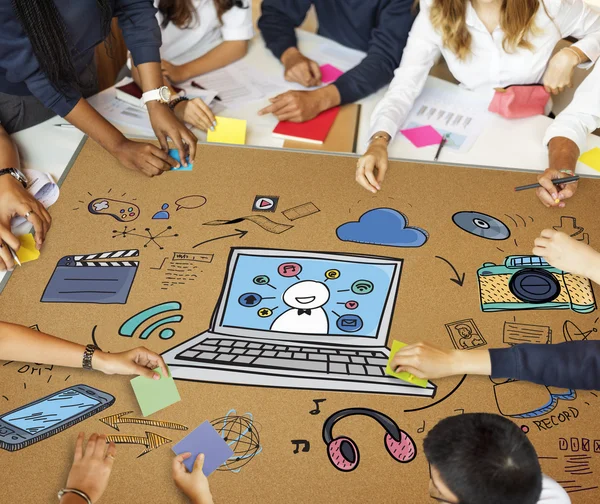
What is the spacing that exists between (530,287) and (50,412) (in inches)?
38.6

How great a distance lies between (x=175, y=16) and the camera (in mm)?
1987

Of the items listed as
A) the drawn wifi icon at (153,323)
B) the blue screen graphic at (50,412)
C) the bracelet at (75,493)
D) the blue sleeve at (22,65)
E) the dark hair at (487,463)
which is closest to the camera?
the dark hair at (487,463)

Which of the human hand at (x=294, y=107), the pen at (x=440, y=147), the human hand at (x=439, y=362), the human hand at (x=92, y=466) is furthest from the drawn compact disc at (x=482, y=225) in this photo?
the human hand at (x=92, y=466)

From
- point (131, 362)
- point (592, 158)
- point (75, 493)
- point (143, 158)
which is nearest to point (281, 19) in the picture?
point (143, 158)

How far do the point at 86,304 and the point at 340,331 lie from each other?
0.53 meters

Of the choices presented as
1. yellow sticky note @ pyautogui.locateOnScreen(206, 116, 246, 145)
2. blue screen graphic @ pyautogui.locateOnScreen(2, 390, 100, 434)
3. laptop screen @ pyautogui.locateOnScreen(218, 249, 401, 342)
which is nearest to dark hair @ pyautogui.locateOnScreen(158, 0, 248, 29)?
yellow sticky note @ pyautogui.locateOnScreen(206, 116, 246, 145)

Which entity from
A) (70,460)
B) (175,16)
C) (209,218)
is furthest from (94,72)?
(70,460)

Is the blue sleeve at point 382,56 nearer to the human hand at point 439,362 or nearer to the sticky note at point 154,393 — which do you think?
the human hand at point 439,362

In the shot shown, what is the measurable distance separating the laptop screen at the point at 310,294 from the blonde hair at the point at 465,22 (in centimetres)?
80

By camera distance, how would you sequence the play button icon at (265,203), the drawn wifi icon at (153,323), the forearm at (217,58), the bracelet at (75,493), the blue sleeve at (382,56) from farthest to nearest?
the forearm at (217,58), the blue sleeve at (382,56), the play button icon at (265,203), the drawn wifi icon at (153,323), the bracelet at (75,493)

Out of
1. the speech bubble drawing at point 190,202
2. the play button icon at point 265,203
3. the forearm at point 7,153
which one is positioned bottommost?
the speech bubble drawing at point 190,202

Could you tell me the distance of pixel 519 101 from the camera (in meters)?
1.78

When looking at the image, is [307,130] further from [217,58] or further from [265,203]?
[217,58]

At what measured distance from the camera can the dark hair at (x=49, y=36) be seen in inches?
53.9
